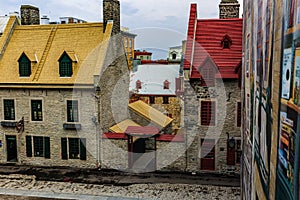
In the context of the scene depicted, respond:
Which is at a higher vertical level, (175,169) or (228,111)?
(228,111)

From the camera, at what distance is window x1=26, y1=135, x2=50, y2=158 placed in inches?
890

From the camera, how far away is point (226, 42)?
21.0m

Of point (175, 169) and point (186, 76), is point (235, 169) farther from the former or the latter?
point (186, 76)

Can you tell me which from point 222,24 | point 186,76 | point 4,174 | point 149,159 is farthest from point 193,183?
point 4,174

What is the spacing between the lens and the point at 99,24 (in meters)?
24.0

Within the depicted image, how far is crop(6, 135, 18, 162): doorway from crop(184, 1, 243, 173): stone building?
11.9 m

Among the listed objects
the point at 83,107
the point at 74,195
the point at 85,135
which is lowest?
the point at 74,195

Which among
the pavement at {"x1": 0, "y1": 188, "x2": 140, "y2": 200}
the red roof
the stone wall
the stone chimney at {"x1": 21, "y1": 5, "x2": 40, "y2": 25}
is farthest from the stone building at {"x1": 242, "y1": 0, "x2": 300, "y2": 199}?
the stone chimney at {"x1": 21, "y1": 5, "x2": 40, "y2": 25}

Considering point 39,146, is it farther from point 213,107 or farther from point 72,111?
point 213,107

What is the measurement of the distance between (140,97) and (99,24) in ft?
44.2

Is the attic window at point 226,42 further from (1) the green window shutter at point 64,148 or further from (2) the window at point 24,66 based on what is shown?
(2) the window at point 24,66

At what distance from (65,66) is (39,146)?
18.6ft

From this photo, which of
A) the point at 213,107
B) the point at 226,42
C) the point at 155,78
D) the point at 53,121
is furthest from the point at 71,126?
the point at 155,78

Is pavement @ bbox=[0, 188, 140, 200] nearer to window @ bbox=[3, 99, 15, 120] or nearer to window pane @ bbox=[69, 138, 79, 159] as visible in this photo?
window pane @ bbox=[69, 138, 79, 159]
